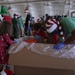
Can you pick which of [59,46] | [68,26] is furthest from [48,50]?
[68,26]

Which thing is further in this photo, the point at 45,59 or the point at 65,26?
the point at 65,26

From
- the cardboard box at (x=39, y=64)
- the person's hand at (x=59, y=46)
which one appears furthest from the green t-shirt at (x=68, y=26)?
the cardboard box at (x=39, y=64)

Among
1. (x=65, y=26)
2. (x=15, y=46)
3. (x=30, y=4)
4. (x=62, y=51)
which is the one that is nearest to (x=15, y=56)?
(x=15, y=46)

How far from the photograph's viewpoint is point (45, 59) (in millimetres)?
1758

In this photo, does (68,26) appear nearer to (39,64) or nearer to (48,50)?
(48,50)

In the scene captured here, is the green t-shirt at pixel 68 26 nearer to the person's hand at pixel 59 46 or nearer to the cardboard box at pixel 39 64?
the person's hand at pixel 59 46

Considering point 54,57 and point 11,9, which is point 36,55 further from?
point 11,9

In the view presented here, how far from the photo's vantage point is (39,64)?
176 cm

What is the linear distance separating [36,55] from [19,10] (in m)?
5.11

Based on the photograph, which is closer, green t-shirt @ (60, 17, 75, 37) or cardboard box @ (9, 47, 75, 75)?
cardboard box @ (9, 47, 75, 75)

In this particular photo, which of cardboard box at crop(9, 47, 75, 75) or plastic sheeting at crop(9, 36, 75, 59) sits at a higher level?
plastic sheeting at crop(9, 36, 75, 59)

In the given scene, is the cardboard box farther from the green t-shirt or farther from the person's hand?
the green t-shirt

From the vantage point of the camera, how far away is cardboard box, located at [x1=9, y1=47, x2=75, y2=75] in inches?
67.5

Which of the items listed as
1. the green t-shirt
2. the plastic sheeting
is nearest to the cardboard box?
the plastic sheeting
